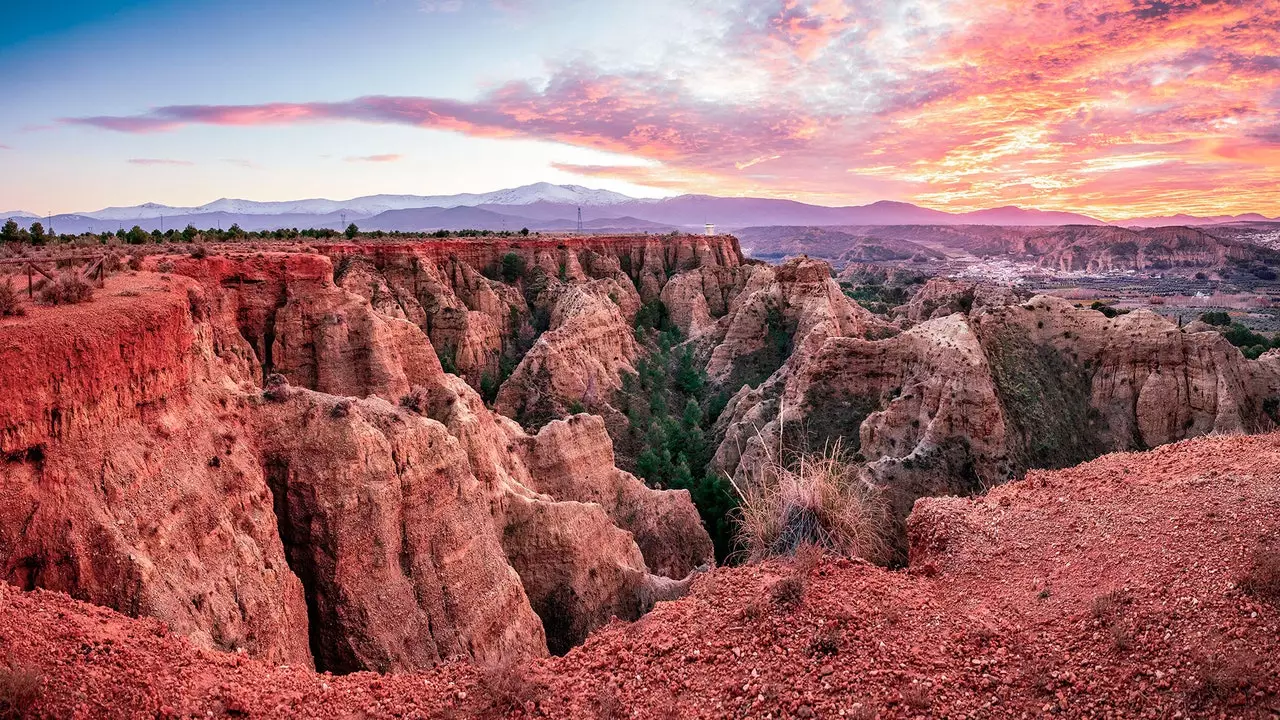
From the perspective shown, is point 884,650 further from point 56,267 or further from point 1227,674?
point 56,267

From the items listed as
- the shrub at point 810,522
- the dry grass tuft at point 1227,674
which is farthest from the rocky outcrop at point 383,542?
the dry grass tuft at point 1227,674

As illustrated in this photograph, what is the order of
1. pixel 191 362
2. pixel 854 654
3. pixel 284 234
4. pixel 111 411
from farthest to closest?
pixel 284 234, pixel 191 362, pixel 111 411, pixel 854 654

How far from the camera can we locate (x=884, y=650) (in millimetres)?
6848

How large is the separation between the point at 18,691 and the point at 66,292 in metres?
7.95

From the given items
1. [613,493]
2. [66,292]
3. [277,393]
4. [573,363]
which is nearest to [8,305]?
[66,292]

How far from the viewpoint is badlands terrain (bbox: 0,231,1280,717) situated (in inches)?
254

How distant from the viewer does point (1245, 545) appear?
7.14m

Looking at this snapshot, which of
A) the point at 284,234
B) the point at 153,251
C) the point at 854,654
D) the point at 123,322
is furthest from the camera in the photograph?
the point at 284,234

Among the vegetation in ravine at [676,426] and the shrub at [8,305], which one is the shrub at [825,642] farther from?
the vegetation in ravine at [676,426]

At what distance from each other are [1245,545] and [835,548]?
4.43 m

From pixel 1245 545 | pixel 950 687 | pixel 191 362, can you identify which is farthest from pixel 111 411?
pixel 1245 545

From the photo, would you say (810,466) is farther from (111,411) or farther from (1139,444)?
(1139,444)

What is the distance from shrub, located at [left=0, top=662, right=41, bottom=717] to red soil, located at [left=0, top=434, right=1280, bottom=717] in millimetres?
104

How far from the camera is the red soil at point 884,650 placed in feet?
19.4
